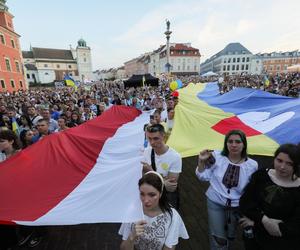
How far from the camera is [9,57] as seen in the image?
3525 centimetres

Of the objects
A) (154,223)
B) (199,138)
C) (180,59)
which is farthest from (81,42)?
(154,223)

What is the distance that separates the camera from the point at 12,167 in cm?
275

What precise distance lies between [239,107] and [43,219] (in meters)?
5.26

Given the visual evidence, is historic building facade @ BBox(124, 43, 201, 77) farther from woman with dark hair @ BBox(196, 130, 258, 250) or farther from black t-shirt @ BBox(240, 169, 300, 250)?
black t-shirt @ BBox(240, 169, 300, 250)

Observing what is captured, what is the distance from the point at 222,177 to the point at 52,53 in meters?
107

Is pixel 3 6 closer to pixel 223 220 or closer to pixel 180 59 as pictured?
pixel 223 220

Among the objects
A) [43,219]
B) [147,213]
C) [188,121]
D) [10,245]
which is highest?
[188,121]

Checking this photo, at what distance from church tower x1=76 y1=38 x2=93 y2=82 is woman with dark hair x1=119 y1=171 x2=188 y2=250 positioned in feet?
318

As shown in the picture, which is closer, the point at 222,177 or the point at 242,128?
the point at 222,177

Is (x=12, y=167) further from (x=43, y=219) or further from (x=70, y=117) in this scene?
(x=70, y=117)

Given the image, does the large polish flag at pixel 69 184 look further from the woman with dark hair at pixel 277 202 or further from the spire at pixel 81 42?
the spire at pixel 81 42

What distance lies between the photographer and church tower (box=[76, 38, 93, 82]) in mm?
91000

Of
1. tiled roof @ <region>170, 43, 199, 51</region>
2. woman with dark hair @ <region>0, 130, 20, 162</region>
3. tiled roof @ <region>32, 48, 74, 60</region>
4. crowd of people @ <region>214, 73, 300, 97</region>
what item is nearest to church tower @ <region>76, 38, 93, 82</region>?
tiled roof @ <region>32, 48, 74, 60</region>

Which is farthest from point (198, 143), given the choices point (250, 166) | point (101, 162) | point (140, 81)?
point (140, 81)
